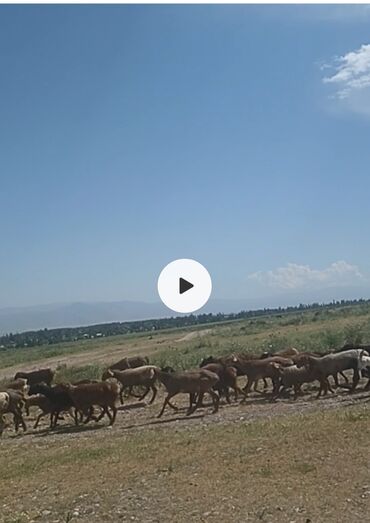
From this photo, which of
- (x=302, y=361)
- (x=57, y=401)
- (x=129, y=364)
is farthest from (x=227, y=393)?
(x=129, y=364)

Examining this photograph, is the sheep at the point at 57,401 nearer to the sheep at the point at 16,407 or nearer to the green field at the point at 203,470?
the sheep at the point at 16,407

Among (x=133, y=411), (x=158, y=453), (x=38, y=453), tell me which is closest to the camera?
(x=158, y=453)

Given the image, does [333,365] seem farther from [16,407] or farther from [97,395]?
[16,407]

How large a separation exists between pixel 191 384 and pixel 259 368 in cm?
289

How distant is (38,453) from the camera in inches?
556

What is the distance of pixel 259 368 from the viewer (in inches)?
769

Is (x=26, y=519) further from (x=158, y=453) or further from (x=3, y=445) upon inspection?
(x=3, y=445)

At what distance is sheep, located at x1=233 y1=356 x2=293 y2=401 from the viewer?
63.5ft

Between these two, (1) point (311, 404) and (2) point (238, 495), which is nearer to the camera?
(2) point (238, 495)

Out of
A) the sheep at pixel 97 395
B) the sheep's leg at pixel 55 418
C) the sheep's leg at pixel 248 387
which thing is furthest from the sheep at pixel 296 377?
the sheep's leg at pixel 55 418

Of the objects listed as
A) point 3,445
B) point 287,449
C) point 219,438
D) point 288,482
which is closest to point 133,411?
point 3,445

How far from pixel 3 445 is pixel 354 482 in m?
9.52

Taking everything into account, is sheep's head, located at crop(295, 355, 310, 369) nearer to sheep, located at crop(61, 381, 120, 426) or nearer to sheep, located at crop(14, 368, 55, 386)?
sheep, located at crop(61, 381, 120, 426)

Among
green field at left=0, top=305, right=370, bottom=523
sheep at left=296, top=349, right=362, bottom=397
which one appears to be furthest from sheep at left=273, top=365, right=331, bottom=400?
green field at left=0, top=305, right=370, bottom=523
